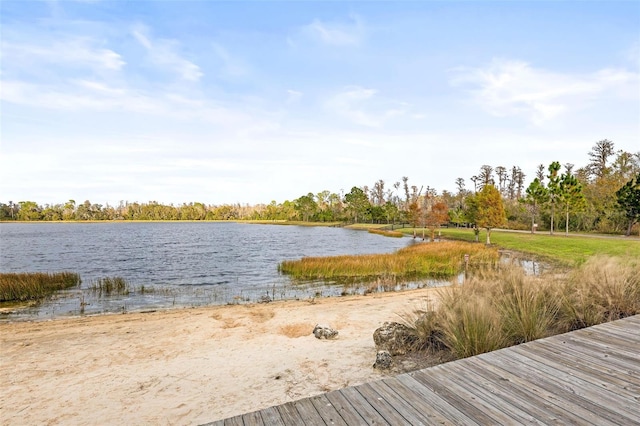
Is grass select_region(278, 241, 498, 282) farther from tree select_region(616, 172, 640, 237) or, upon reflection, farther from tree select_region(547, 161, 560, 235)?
tree select_region(547, 161, 560, 235)

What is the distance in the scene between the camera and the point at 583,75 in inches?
561

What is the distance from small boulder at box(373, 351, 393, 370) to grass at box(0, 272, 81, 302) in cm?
1523

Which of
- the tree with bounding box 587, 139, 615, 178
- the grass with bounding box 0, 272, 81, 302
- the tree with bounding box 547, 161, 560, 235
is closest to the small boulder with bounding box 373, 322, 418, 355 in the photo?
the grass with bounding box 0, 272, 81, 302

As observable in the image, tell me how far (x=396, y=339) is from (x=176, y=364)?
4.14 m

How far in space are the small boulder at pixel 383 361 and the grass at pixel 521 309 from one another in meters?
0.76

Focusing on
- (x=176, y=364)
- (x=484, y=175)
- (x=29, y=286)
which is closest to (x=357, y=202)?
(x=484, y=175)

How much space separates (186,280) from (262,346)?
12462 millimetres

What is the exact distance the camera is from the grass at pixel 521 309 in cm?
476

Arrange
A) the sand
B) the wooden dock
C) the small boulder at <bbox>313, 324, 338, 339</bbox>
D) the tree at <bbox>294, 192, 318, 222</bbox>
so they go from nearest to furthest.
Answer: the wooden dock < the sand < the small boulder at <bbox>313, 324, 338, 339</bbox> < the tree at <bbox>294, 192, 318, 222</bbox>

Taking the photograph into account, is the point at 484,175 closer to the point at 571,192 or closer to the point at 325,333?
the point at 571,192

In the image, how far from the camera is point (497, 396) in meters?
2.84

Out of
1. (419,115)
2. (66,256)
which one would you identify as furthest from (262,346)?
(66,256)

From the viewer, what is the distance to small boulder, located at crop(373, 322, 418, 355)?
19.0 ft

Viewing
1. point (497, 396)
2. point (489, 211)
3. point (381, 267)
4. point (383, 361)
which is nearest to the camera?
point (497, 396)
